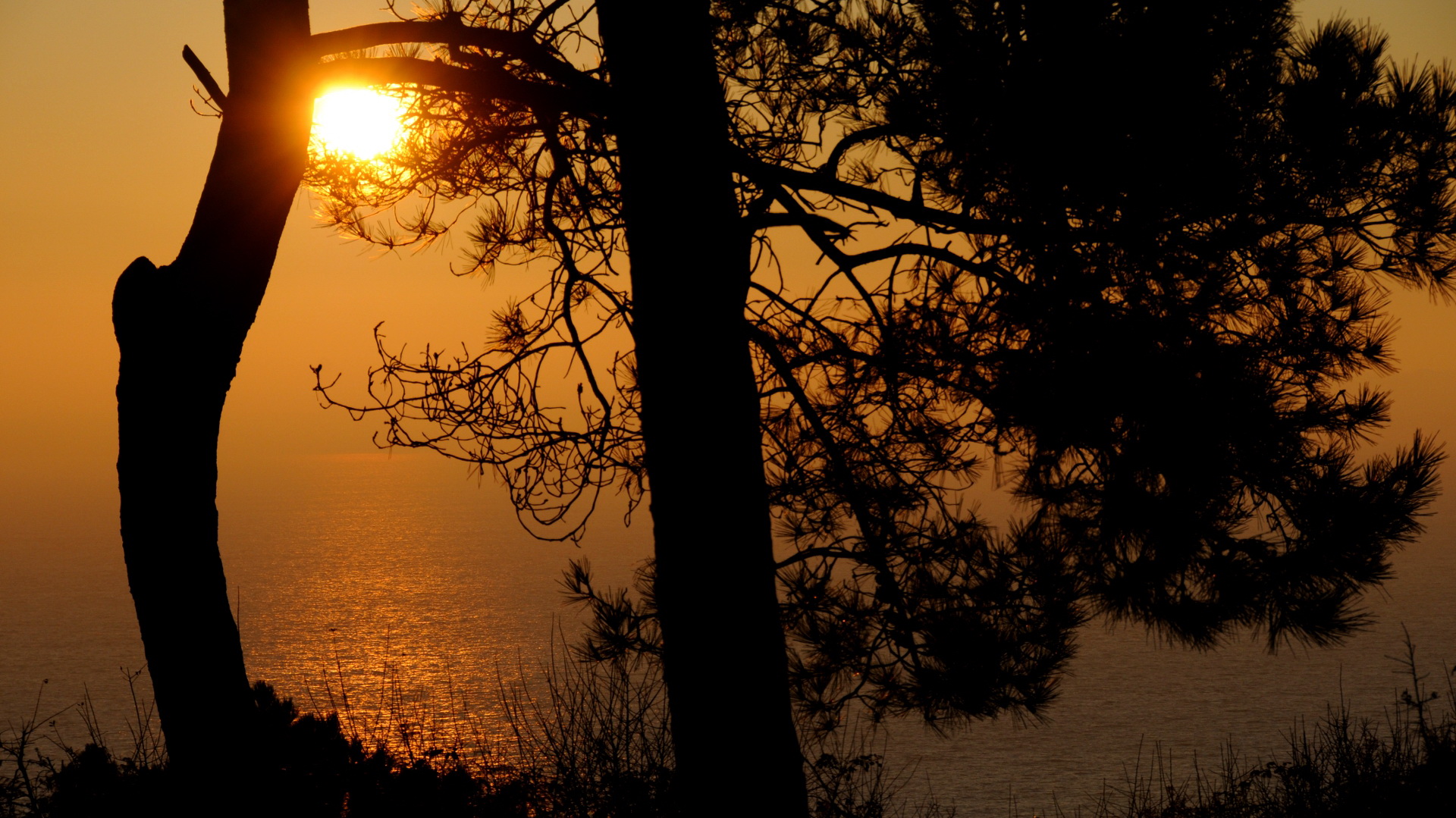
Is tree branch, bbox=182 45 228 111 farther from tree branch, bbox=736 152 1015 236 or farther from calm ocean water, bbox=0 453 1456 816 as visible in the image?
calm ocean water, bbox=0 453 1456 816

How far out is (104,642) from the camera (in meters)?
61.2

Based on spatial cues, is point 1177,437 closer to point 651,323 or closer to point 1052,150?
point 1052,150

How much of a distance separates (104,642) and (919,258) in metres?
73.6

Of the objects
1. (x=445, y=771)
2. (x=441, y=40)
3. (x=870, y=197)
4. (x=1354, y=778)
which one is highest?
(x=441, y=40)

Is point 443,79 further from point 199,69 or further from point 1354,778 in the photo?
point 1354,778

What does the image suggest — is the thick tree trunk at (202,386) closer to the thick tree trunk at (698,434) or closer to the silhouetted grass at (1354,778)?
the thick tree trunk at (698,434)

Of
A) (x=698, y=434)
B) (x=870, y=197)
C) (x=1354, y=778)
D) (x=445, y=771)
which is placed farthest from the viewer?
(x=445, y=771)

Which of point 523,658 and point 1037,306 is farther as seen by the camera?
point 523,658

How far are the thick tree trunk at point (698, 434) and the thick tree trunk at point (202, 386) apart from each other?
3.59 ft

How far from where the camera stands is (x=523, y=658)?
4547 centimetres

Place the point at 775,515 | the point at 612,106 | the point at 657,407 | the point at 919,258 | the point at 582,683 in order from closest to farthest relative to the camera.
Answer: the point at 657,407, the point at 612,106, the point at 919,258, the point at 775,515, the point at 582,683

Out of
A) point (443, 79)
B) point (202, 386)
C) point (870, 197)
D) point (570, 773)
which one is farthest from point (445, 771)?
point (870, 197)

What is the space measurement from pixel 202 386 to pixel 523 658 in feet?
150

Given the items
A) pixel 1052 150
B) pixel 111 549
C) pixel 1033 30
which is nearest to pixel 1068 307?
pixel 1052 150
